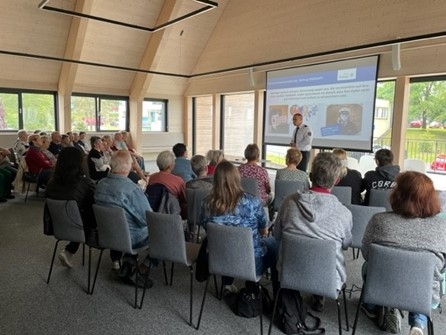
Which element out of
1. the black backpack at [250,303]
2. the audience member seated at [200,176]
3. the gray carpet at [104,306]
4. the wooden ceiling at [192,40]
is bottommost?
the gray carpet at [104,306]

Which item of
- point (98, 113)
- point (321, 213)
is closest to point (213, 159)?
point (321, 213)

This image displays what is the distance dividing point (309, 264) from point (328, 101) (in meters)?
5.47

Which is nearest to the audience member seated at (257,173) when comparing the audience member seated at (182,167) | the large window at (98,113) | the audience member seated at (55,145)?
the audience member seated at (182,167)

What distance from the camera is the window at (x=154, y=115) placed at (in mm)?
11219

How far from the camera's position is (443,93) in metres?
5.77

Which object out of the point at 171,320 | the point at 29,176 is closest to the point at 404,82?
the point at 171,320

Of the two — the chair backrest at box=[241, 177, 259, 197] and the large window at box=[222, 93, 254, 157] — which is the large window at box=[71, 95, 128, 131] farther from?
the chair backrest at box=[241, 177, 259, 197]

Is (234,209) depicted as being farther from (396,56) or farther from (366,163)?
(396,56)

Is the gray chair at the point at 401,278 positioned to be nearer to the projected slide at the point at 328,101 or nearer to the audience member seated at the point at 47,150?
the projected slide at the point at 328,101

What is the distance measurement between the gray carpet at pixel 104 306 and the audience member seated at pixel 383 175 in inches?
32.1

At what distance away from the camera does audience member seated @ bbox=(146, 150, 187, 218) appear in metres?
3.22

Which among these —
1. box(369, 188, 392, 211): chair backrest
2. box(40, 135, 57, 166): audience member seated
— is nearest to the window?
box(40, 135, 57, 166): audience member seated

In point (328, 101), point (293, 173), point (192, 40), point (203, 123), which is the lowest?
point (293, 173)

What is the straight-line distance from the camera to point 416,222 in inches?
75.4
